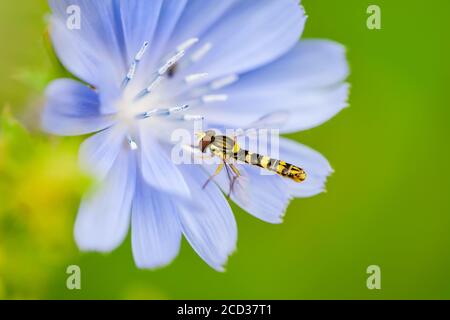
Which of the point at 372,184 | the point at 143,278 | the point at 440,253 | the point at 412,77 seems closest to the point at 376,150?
the point at 372,184

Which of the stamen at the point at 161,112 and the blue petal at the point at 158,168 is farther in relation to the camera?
the stamen at the point at 161,112

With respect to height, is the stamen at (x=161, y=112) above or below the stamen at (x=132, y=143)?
above

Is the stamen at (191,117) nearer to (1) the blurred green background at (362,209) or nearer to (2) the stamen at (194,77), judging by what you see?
(2) the stamen at (194,77)

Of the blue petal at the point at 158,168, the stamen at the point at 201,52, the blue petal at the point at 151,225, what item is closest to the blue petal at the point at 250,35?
the stamen at the point at 201,52

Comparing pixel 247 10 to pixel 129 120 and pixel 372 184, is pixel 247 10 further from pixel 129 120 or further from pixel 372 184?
pixel 372 184

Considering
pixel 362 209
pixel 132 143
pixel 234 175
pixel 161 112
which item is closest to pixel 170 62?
pixel 161 112

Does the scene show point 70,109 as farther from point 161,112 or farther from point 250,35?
point 250,35

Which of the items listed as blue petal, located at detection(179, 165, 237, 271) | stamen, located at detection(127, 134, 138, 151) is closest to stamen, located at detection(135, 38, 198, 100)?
stamen, located at detection(127, 134, 138, 151)
